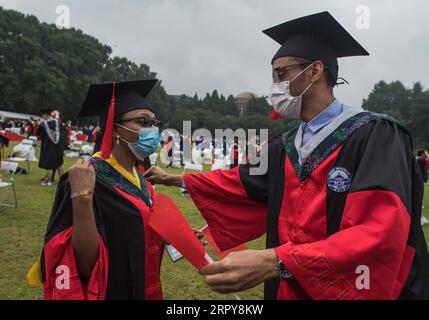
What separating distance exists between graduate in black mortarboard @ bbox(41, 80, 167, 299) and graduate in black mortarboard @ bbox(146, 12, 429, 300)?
1.38 feet

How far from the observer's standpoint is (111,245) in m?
2.24

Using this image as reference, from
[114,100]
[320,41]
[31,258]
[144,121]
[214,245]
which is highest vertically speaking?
[320,41]

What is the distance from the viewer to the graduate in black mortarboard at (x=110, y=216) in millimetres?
1925

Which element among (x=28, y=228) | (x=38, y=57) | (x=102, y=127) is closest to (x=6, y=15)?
(x=38, y=57)

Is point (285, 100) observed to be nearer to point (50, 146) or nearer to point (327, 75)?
point (327, 75)

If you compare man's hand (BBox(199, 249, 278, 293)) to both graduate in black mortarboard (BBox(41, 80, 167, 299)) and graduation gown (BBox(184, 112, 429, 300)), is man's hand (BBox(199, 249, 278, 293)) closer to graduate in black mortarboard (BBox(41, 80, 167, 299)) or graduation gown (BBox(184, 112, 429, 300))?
graduation gown (BBox(184, 112, 429, 300))

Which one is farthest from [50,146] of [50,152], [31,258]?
[31,258]

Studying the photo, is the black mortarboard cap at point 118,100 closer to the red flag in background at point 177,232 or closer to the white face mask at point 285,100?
the white face mask at point 285,100

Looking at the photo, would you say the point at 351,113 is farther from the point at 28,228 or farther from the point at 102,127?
the point at 28,228

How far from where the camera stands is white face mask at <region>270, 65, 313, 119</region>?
1.99 meters

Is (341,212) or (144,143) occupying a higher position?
(144,143)

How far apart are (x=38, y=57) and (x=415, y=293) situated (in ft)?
168

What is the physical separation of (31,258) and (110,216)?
12.4 feet

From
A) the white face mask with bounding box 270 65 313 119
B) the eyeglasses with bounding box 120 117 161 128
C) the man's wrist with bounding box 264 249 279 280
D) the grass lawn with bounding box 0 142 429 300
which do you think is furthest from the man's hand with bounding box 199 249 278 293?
the grass lawn with bounding box 0 142 429 300
